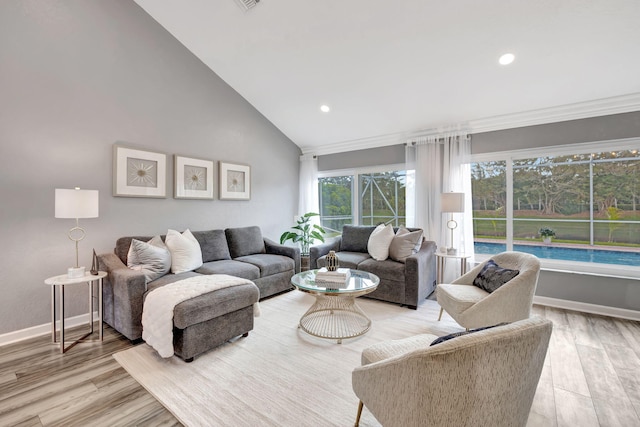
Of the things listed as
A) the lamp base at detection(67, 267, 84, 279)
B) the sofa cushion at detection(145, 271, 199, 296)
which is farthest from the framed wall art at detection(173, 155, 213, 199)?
the lamp base at detection(67, 267, 84, 279)

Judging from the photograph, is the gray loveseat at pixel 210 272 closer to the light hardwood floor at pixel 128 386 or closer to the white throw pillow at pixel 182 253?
the white throw pillow at pixel 182 253

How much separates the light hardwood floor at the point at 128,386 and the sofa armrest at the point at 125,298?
0.53 ft

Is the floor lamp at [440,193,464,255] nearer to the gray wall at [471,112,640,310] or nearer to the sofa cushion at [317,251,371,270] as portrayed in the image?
the gray wall at [471,112,640,310]

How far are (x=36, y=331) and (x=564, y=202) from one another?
614 cm

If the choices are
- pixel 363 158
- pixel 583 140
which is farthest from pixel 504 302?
pixel 363 158

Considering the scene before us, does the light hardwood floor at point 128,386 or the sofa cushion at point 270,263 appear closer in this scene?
the light hardwood floor at point 128,386

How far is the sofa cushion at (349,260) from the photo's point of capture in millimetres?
3813

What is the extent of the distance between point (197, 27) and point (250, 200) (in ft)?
8.20

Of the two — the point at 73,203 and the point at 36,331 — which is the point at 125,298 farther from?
the point at 36,331

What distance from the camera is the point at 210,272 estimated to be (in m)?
3.24

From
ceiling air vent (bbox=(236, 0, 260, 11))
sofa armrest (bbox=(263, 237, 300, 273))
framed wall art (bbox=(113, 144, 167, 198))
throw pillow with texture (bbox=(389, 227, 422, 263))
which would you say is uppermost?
ceiling air vent (bbox=(236, 0, 260, 11))

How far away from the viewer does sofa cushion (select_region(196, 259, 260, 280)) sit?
10.8 feet

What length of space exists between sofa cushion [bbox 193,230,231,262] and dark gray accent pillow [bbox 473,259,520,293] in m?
3.11

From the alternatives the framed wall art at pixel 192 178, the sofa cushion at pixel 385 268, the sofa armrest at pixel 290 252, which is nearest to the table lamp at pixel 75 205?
the framed wall art at pixel 192 178
